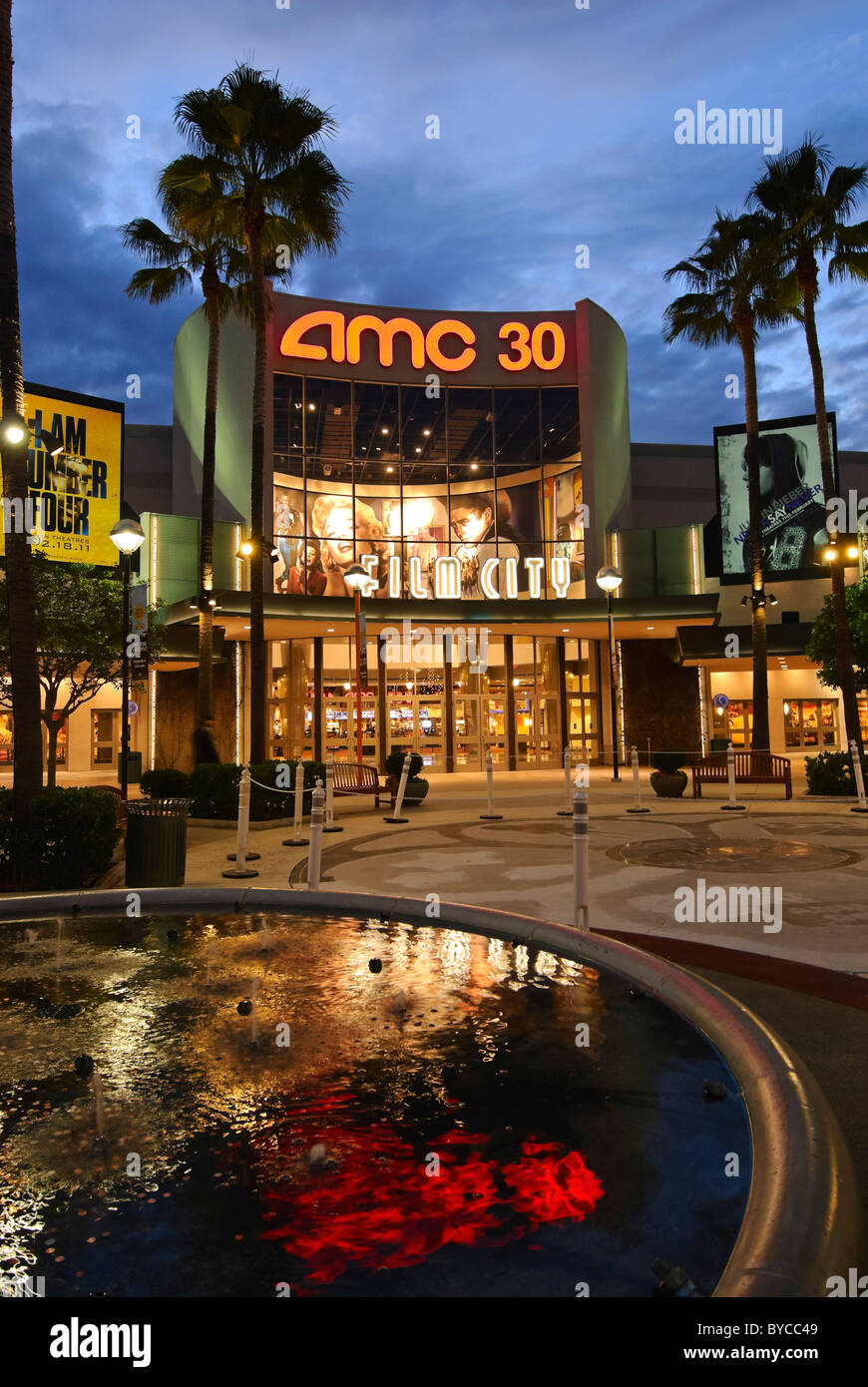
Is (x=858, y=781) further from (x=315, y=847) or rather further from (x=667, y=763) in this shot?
(x=315, y=847)

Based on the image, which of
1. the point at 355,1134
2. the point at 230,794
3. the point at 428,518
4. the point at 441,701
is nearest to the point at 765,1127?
the point at 355,1134

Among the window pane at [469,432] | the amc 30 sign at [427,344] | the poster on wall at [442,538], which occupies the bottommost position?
the poster on wall at [442,538]

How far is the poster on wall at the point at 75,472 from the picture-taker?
1252 inches

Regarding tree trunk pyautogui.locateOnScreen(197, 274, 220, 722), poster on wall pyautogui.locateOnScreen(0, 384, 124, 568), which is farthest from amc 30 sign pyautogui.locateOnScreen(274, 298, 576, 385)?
tree trunk pyautogui.locateOnScreen(197, 274, 220, 722)

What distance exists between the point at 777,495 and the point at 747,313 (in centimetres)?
1648

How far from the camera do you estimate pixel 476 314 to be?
3173 cm

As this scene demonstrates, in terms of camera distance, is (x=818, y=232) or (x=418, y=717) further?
(x=418, y=717)

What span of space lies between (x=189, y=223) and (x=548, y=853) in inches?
633

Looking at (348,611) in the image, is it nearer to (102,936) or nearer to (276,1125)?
(102,936)

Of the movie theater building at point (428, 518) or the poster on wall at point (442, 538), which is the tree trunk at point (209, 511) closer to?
the movie theater building at point (428, 518)

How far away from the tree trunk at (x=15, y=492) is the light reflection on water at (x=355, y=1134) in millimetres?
4633

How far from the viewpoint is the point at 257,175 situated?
59.0 feet

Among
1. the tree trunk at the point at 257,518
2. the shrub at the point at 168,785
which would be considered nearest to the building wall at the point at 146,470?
the tree trunk at the point at 257,518

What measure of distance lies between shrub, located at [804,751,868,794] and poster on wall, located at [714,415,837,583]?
1878cm
